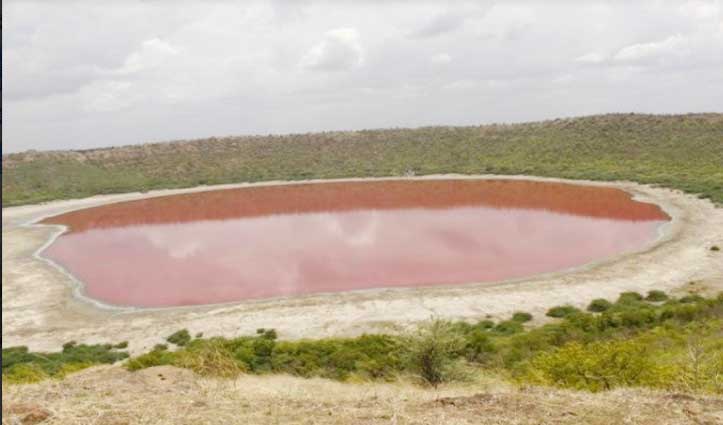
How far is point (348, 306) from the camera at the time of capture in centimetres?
2327

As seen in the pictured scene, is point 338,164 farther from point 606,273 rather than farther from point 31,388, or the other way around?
point 31,388

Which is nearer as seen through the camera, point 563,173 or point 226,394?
point 226,394

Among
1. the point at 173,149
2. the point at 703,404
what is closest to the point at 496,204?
the point at 703,404

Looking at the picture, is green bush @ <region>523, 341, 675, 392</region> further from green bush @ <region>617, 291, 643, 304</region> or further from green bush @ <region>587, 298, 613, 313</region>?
green bush @ <region>617, 291, 643, 304</region>

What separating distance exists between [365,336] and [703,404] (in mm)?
11652

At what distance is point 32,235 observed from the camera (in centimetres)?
4706

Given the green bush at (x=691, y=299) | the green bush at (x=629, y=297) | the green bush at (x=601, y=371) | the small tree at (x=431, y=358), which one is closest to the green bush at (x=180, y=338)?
the small tree at (x=431, y=358)

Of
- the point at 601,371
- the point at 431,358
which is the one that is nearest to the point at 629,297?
the point at 601,371

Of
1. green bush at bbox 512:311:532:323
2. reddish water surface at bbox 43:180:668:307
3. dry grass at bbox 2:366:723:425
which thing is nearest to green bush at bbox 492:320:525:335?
green bush at bbox 512:311:532:323

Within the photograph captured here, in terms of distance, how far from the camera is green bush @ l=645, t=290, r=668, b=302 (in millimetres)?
22125

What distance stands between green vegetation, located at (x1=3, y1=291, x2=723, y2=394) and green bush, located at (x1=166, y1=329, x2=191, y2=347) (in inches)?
8.6

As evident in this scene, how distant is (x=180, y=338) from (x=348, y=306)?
21.6ft

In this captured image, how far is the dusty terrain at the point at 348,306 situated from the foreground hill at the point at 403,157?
33.2 metres

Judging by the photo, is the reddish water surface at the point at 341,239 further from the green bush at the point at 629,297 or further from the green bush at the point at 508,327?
the green bush at the point at 508,327
